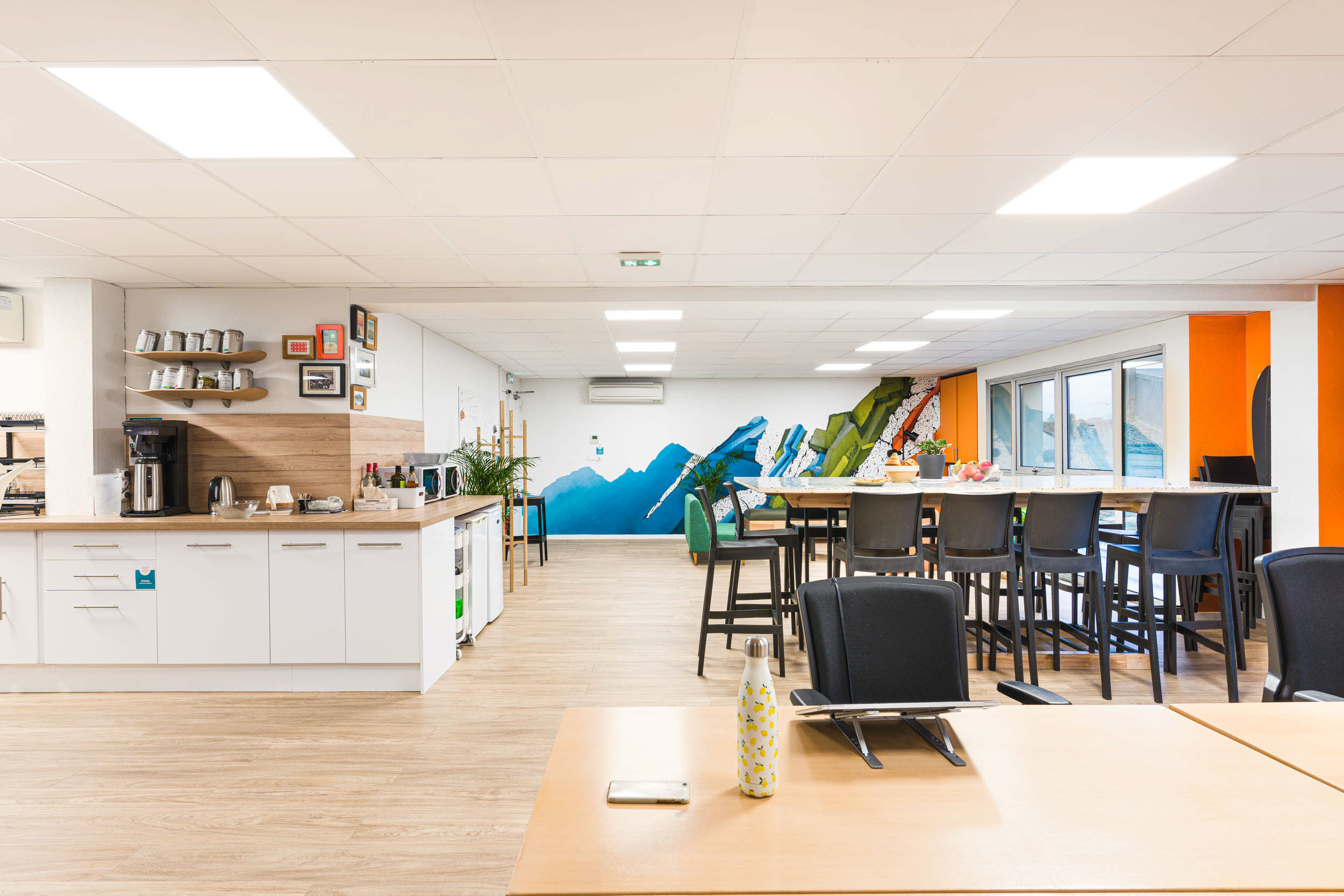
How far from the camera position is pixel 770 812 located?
4.09 feet

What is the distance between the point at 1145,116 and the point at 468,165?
2.46 m

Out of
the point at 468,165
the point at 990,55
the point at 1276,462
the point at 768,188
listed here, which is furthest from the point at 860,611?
the point at 1276,462

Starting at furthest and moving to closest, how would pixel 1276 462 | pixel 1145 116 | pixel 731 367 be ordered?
pixel 731 367 < pixel 1276 462 < pixel 1145 116

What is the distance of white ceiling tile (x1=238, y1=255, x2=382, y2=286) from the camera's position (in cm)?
400

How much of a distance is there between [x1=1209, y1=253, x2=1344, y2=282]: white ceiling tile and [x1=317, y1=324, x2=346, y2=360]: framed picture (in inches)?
231

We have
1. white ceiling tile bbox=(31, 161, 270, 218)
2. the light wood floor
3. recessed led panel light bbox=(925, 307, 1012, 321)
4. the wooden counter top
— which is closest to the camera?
the light wood floor

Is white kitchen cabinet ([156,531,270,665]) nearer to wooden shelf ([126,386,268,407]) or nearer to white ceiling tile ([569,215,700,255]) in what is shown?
wooden shelf ([126,386,268,407])

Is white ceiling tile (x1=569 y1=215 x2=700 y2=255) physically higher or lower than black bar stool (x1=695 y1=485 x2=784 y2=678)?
higher

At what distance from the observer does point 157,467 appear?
14.0 ft

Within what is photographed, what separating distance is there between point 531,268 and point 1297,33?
3550 mm

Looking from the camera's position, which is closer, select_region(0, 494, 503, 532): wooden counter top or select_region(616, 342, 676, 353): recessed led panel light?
select_region(0, 494, 503, 532): wooden counter top

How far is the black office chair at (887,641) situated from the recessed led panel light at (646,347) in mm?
5243

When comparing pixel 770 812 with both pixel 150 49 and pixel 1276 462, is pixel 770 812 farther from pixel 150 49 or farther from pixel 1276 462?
pixel 1276 462

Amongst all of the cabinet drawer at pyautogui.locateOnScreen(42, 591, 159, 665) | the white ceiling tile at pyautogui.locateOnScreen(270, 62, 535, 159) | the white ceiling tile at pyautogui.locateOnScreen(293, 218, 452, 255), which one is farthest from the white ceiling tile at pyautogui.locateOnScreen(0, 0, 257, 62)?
the cabinet drawer at pyautogui.locateOnScreen(42, 591, 159, 665)
